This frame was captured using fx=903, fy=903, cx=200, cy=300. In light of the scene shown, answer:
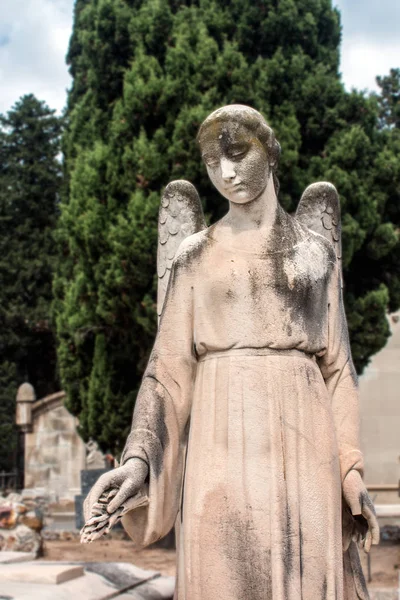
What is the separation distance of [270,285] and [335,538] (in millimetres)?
932

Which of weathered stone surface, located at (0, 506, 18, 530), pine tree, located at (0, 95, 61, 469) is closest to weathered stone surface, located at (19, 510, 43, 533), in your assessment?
weathered stone surface, located at (0, 506, 18, 530)

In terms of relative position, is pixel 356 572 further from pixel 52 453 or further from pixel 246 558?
pixel 52 453

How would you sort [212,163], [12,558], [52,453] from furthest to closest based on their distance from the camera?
[52,453], [12,558], [212,163]

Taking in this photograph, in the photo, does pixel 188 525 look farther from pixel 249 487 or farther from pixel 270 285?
pixel 270 285

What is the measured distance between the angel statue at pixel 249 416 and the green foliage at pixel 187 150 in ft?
27.4

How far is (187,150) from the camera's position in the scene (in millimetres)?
12227

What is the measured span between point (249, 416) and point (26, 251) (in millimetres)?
24030

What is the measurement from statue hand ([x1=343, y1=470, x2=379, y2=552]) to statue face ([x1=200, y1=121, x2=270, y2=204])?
3.62ft

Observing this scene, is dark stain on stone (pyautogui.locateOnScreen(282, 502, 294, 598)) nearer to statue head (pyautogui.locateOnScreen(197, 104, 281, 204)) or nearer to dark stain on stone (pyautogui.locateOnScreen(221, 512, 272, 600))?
dark stain on stone (pyautogui.locateOnScreen(221, 512, 272, 600))

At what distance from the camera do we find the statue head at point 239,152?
337cm

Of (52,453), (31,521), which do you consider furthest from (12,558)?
(52,453)

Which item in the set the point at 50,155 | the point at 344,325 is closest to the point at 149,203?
the point at 344,325

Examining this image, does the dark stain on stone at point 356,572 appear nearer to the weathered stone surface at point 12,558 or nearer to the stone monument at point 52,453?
the weathered stone surface at point 12,558

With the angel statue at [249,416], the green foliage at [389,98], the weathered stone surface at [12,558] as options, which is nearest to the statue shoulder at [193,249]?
the angel statue at [249,416]
